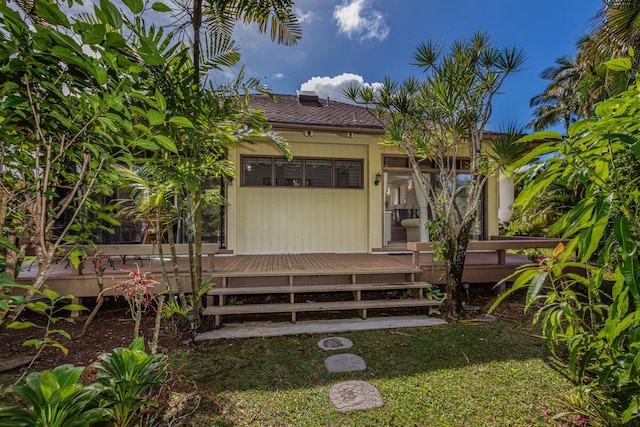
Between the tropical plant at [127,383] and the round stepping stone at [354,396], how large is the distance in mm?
1374

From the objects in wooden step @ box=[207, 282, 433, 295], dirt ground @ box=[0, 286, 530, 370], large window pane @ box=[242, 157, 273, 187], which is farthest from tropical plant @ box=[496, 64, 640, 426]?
large window pane @ box=[242, 157, 273, 187]

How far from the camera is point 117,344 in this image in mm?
3398

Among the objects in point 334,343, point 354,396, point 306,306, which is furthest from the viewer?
point 306,306

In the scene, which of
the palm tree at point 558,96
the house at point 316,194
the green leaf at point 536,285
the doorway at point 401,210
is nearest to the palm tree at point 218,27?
the house at point 316,194

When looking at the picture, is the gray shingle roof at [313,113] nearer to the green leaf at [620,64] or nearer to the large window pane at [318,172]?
the large window pane at [318,172]

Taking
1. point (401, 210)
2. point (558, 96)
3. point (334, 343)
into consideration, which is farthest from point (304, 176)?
point (558, 96)

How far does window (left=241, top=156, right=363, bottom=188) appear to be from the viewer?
6.94 m

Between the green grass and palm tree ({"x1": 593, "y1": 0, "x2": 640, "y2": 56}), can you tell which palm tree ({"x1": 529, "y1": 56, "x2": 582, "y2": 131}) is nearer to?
palm tree ({"x1": 593, "y1": 0, "x2": 640, "y2": 56})

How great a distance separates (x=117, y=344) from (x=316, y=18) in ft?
30.7

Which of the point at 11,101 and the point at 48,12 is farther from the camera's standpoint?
the point at 11,101

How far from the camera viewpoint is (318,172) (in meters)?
7.21

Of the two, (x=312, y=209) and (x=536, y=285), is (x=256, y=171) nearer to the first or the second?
(x=312, y=209)

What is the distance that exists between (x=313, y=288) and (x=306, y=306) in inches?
12.1

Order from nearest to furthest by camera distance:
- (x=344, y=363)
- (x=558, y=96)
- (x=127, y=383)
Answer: (x=127, y=383)
(x=344, y=363)
(x=558, y=96)
